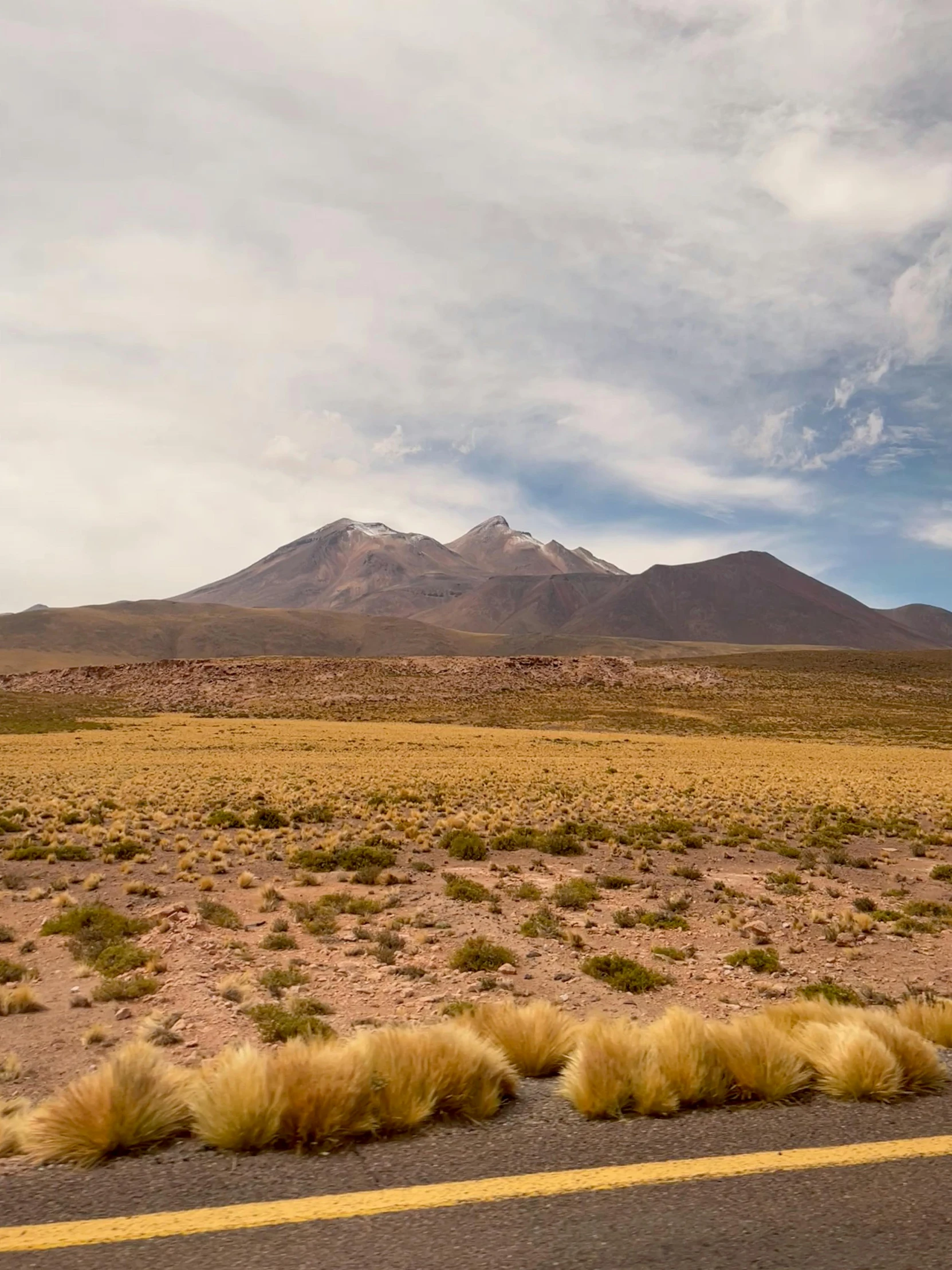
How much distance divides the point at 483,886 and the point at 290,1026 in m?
6.83

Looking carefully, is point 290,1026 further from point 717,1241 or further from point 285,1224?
point 717,1241

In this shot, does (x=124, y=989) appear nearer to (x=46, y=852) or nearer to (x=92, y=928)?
(x=92, y=928)

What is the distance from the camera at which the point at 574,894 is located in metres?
13.2

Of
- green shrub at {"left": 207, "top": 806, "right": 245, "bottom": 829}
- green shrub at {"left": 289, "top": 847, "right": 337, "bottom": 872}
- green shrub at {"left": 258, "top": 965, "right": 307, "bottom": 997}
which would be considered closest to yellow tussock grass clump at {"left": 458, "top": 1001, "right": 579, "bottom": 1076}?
green shrub at {"left": 258, "top": 965, "right": 307, "bottom": 997}

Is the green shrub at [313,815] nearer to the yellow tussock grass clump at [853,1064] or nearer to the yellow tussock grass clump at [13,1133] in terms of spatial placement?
the yellow tussock grass clump at [13,1133]

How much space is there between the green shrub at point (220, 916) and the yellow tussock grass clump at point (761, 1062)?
842cm

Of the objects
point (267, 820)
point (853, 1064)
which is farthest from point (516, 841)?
point (853, 1064)

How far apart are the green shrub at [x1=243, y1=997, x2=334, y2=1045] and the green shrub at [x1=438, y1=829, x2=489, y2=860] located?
853cm

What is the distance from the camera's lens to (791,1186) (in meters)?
3.48

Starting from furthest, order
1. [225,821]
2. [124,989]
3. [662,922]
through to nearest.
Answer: [225,821] → [662,922] → [124,989]

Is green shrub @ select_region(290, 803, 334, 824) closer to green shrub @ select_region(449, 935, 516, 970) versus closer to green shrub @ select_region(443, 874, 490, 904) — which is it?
green shrub @ select_region(443, 874, 490, 904)

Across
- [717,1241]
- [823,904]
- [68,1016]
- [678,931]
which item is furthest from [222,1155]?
[823,904]

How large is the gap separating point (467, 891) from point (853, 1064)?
9.24m

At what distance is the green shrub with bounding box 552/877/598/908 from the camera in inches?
507
